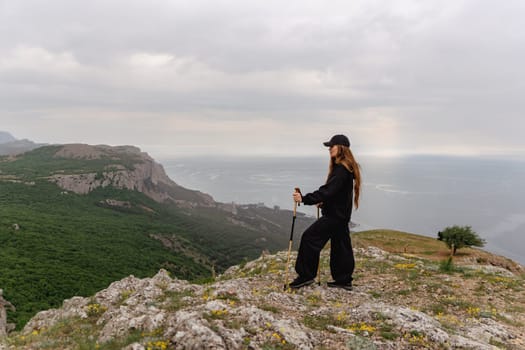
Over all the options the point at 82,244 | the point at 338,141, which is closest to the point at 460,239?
the point at 338,141

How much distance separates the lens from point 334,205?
8.77 meters

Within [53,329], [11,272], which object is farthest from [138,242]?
Result: [53,329]

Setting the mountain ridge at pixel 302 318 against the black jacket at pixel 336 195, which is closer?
the mountain ridge at pixel 302 318

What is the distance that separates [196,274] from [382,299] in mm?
106117

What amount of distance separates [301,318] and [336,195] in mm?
3672

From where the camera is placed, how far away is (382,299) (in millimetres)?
9195

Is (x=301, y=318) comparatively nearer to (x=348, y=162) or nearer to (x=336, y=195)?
(x=336, y=195)

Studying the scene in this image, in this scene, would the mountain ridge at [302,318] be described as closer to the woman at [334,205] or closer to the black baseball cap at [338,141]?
the woman at [334,205]

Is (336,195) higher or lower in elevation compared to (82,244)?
higher

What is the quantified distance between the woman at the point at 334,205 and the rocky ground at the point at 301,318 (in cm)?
112

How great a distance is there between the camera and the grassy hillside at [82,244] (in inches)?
2415

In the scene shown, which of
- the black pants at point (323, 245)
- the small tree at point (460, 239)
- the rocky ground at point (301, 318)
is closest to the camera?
the rocky ground at point (301, 318)

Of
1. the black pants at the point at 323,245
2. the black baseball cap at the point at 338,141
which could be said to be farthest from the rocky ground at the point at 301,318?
the black baseball cap at the point at 338,141

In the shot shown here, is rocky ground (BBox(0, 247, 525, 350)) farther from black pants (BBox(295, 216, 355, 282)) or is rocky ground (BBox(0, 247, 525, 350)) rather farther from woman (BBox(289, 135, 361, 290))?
woman (BBox(289, 135, 361, 290))
